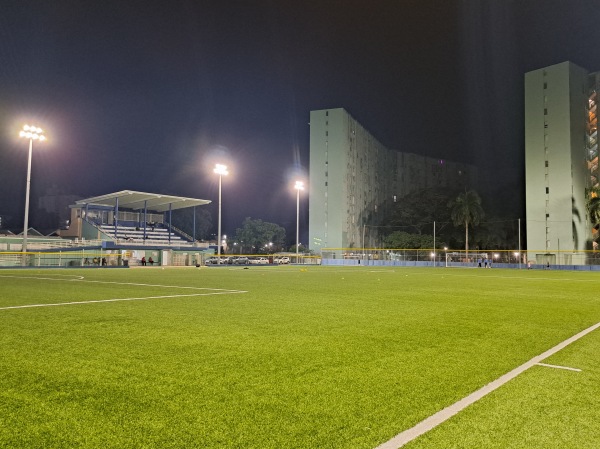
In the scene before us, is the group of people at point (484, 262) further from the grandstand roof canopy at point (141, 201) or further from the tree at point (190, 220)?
the tree at point (190, 220)

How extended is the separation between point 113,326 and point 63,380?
2938 millimetres

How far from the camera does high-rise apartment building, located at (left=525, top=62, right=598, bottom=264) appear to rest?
2470 inches

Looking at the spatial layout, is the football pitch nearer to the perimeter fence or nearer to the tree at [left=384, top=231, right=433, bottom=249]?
the perimeter fence

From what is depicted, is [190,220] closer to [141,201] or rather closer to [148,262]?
[141,201]

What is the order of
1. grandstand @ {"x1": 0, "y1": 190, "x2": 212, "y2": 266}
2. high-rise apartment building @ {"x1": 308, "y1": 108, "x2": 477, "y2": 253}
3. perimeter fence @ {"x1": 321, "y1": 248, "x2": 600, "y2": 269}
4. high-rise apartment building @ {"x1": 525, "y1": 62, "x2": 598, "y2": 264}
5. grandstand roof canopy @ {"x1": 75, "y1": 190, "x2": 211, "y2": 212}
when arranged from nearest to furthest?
1. grandstand @ {"x1": 0, "y1": 190, "x2": 212, "y2": 266}
2. grandstand roof canopy @ {"x1": 75, "y1": 190, "x2": 211, "y2": 212}
3. perimeter fence @ {"x1": 321, "y1": 248, "x2": 600, "y2": 269}
4. high-rise apartment building @ {"x1": 525, "y1": 62, "x2": 598, "y2": 264}
5. high-rise apartment building @ {"x1": 308, "y1": 108, "x2": 477, "y2": 253}

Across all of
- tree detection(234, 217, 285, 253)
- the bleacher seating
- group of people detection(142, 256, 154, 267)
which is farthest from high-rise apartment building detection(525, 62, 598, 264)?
tree detection(234, 217, 285, 253)

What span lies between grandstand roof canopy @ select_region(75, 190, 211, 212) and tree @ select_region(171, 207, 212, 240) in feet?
93.0

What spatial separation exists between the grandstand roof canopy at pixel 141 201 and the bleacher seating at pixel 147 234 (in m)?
2.92

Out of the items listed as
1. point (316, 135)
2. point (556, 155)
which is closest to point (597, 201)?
point (556, 155)

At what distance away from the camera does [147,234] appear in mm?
58312

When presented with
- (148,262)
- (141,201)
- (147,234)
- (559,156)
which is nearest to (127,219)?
(147,234)

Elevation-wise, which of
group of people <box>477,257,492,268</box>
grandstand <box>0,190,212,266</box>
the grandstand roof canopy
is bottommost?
group of people <box>477,257,492,268</box>

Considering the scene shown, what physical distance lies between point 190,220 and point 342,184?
34.8m

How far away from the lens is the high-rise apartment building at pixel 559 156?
6275 centimetres
